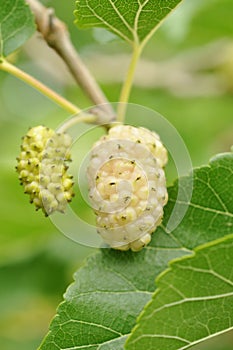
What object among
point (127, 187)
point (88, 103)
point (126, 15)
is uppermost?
point (88, 103)

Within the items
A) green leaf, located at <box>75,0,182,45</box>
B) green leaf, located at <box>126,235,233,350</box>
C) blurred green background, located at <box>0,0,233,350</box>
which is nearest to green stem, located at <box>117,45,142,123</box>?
green leaf, located at <box>75,0,182,45</box>

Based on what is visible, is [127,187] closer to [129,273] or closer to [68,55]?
[129,273]

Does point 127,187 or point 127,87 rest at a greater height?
point 127,87

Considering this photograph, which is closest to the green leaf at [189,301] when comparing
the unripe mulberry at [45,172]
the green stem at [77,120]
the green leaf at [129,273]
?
the green leaf at [129,273]

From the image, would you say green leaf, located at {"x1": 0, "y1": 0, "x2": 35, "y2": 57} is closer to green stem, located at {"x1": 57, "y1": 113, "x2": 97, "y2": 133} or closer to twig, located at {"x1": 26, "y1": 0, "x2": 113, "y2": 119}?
twig, located at {"x1": 26, "y1": 0, "x2": 113, "y2": 119}

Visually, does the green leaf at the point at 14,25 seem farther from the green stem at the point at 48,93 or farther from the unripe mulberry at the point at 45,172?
the unripe mulberry at the point at 45,172

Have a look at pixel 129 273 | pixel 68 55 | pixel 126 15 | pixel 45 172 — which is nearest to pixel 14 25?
pixel 68 55

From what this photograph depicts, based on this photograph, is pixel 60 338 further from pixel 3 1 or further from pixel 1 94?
pixel 1 94
